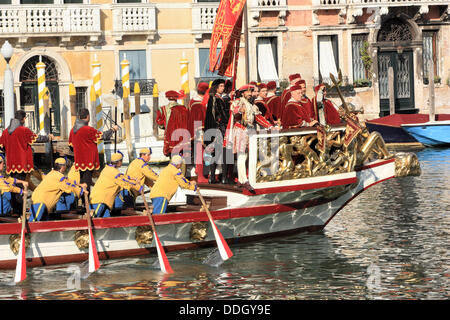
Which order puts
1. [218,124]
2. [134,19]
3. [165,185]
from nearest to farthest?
[165,185]
[218,124]
[134,19]

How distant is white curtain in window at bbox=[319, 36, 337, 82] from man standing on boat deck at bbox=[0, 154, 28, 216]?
22718 mm

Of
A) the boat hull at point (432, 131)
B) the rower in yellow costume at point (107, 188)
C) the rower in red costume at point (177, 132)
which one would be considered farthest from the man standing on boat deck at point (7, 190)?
the boat hull at point (432, 131)

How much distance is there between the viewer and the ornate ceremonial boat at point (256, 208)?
1307cm

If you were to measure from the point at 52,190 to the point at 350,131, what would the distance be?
432cm

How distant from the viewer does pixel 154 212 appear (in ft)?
45.2

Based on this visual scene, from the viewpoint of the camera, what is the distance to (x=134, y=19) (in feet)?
108

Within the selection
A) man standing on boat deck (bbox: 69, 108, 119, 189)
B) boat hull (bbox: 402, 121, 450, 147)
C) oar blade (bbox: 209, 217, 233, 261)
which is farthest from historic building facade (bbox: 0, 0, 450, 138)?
oar blade (bbox: 209, 217, 233, 261)

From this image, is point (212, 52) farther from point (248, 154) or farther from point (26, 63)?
point (26, 63)

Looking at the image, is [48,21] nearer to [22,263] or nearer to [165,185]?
[165,185]

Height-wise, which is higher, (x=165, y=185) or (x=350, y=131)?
(x=350, y=131)

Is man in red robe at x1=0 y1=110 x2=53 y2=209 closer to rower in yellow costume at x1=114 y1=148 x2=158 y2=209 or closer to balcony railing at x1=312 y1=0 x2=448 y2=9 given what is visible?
rower in yellow costume at x1=114 y1=148 x2=158 y2=209

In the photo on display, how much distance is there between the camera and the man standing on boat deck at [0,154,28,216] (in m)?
13.8

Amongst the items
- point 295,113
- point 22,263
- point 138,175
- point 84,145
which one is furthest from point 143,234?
point 295,113

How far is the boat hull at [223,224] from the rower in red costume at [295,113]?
941mm
